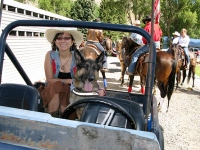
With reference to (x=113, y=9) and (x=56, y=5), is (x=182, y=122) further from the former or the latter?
(x=56, y=5)

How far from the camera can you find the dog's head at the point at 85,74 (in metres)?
3.13

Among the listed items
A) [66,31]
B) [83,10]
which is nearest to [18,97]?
[66,31]

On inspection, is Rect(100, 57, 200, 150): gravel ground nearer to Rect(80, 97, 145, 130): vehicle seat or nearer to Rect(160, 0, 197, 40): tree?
Rect(80, 97, 145, 130): vehicle seat

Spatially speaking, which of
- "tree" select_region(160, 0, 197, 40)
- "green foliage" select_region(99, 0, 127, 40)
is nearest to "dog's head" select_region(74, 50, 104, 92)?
"tree" select_region(160, 0, 197, 40)

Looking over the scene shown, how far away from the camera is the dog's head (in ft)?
10.3

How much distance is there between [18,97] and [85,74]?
114 centimetres

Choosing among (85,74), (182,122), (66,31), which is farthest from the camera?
(182,122)

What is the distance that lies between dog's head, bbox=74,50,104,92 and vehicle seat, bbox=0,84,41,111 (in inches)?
39.2

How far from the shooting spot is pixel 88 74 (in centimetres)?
316

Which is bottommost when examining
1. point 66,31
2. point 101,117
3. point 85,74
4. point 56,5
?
point 101,117

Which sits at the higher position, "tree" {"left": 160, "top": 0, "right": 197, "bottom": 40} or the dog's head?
"tree" {"left": 160, "top": 0, "right": 197, "bottom": 40}

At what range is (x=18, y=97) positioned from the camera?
7.11 ft

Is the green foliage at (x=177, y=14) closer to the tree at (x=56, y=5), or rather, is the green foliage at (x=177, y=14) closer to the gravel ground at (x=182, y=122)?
the gravel ground at (x=182, y=122)

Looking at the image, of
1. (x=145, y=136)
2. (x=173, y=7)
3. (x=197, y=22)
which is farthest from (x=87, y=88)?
(x=197, y=22)
